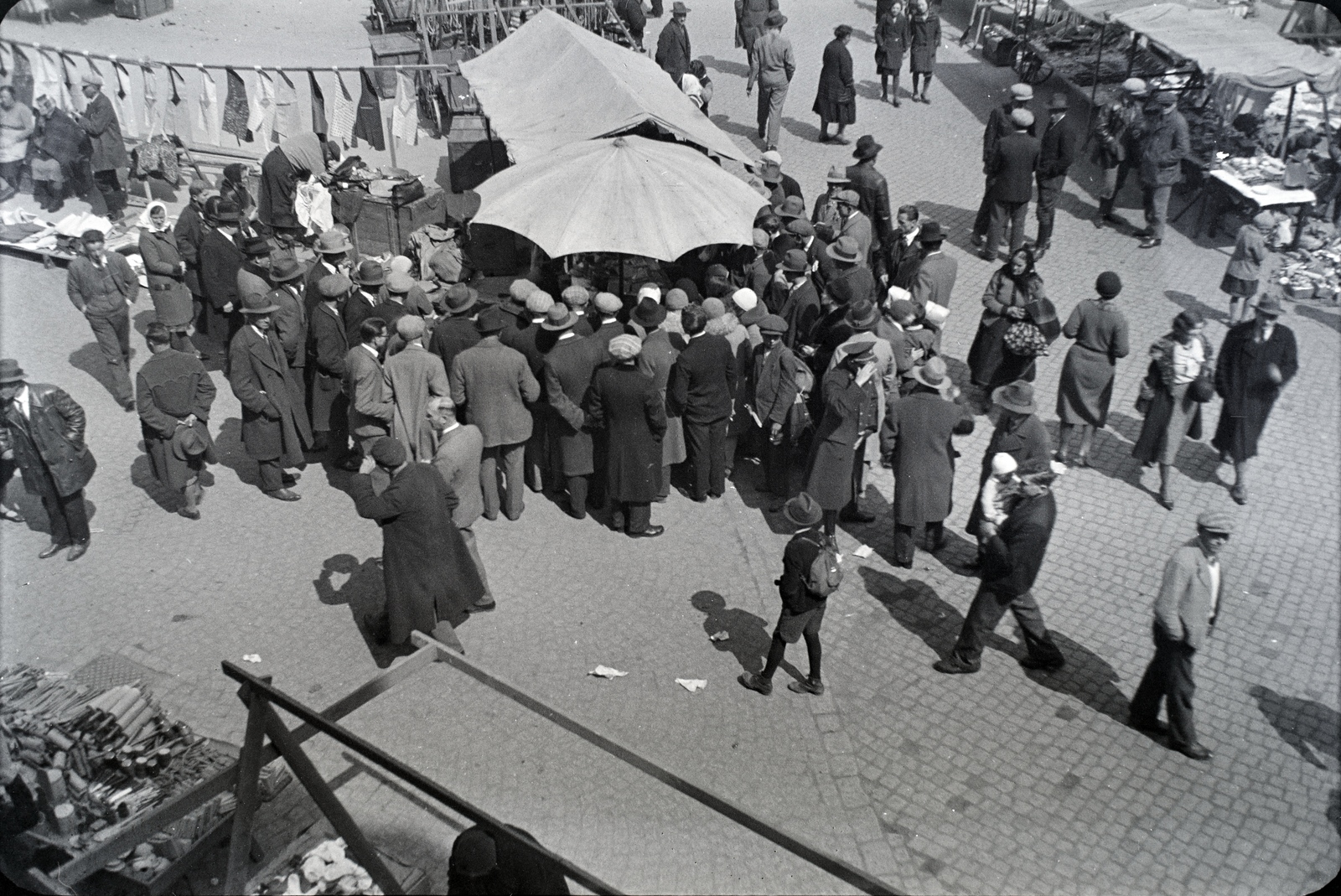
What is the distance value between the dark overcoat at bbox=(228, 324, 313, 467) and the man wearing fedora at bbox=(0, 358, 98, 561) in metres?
1.23

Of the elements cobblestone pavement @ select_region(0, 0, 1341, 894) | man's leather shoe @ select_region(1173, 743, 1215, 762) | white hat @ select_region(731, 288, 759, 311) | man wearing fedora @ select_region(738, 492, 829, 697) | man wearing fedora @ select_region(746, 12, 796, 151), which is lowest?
cobblestone pavement @ select_region(0, 0, 1341, 894)

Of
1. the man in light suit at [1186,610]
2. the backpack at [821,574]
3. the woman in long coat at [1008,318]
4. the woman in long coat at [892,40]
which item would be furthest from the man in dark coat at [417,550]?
the woman in long coat at [892,40]

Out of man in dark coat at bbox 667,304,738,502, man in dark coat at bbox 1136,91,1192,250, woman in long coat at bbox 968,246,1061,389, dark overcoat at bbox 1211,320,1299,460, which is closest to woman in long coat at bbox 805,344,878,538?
man in dark coat at bbox 667,304,738,502

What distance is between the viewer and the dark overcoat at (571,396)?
8984 millimetres

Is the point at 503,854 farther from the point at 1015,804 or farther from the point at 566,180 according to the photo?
the point at 566,180

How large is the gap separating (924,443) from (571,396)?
289 centimetres

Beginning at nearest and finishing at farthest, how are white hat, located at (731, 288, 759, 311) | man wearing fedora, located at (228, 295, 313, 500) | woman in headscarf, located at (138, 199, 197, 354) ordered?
man wearing fedora, located at (228, 295, 313, 500) → white hat, located at (731, 288, 759, 311) → woman in headscarf, located at (138, 199, 197, 354)

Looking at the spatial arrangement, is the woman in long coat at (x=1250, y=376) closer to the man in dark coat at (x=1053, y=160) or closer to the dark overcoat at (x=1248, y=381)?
the dark overcoat at (x=1248, y=381)

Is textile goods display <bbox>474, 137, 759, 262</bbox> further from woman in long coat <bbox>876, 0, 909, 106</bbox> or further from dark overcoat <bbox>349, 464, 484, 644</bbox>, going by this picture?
woman in long coat <bbox>876, 0, 909, 106</bbox>

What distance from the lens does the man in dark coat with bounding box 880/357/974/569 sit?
8461mm

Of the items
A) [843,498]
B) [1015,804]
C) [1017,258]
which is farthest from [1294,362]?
[1015,804]

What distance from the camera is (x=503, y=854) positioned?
16.0ft

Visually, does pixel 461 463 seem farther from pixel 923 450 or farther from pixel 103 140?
pixel 103 140

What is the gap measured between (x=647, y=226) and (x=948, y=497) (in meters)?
3.69
